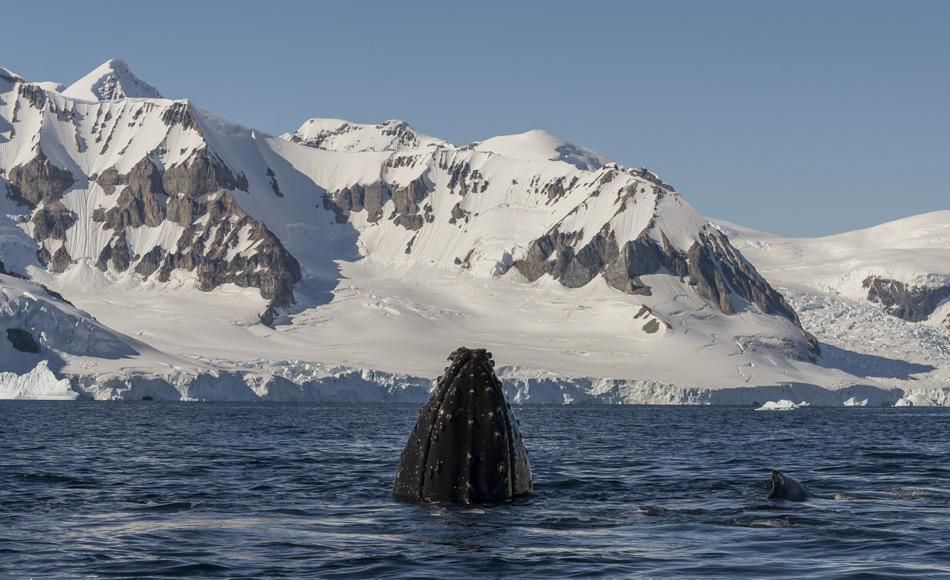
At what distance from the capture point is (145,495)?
85.0ft

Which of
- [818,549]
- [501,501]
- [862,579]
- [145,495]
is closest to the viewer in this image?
[862,579]

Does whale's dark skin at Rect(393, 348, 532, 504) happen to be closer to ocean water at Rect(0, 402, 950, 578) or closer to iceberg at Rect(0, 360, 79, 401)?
ocean water at Rect(0, 402, 950, 578)

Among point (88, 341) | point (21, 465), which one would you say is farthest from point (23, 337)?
point (21, 465)

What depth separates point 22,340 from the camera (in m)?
180

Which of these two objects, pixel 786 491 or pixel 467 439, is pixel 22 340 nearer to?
pixel 786 491

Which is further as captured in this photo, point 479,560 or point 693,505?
point 693,505

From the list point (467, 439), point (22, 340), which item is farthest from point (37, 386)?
point (467, 439)

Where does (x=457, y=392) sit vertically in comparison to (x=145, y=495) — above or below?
above

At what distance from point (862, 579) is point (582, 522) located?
5784 millimetres

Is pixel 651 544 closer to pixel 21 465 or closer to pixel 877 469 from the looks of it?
pixel 877 469

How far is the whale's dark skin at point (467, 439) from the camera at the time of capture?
18.4 metres

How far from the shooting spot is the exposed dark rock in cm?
17910

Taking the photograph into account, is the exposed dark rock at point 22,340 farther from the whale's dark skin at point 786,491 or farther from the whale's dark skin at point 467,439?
the whale's dark skin at point 467,439

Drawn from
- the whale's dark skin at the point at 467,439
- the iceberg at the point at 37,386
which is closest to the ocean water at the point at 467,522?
the whale's dark skin at the point at 467,439
